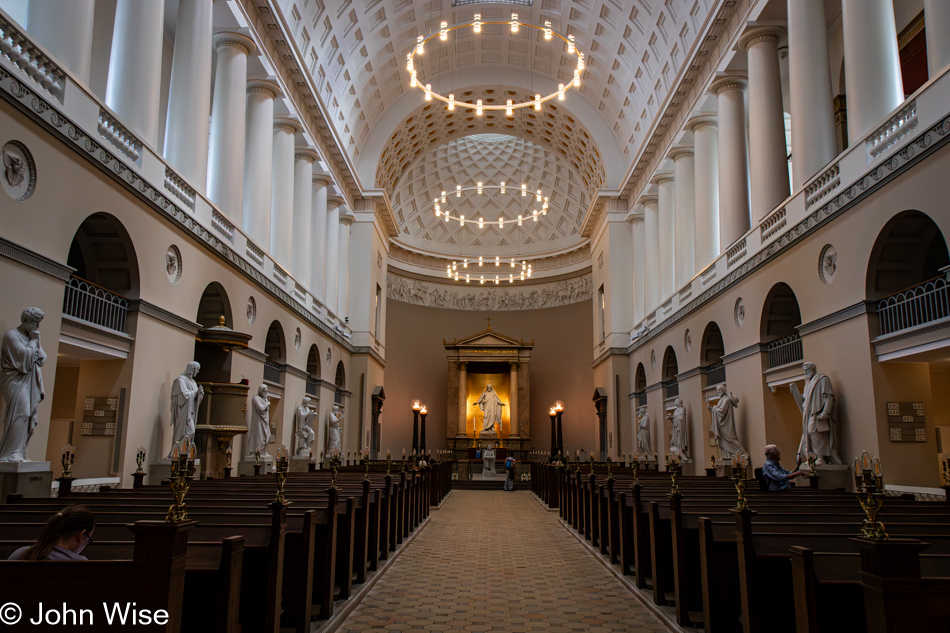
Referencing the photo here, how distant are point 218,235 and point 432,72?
16.6 metres

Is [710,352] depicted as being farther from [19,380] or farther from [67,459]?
[19,380]

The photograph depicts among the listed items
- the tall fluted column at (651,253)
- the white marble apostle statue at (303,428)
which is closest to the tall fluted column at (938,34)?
the tall fluted column at (651,253)

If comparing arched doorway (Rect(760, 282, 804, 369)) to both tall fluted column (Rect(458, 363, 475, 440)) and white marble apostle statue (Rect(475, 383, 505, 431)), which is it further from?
white marble apostle statue (Rect(475, 383, 505, 431))

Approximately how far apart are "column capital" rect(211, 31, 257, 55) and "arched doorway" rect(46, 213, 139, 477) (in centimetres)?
705

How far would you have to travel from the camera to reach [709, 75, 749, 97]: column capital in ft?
57.8

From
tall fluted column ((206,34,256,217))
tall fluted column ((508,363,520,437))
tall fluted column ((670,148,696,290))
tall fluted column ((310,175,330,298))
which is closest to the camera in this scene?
tall fluted column ((206,34,256,217))

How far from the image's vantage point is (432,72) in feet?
93.2

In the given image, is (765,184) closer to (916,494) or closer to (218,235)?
(916,494)

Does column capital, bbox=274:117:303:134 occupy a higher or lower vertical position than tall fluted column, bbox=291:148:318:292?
higher

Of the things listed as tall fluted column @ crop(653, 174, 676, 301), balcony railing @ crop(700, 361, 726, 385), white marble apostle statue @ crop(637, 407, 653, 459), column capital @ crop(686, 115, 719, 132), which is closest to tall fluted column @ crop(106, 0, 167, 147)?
balcony railing @ crop(700, 361, 726, 385)

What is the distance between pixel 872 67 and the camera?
1131 centimetres

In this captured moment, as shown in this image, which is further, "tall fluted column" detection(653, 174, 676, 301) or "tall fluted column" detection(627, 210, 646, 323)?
"tall fluted column" detection(627, 210, 646, 323)

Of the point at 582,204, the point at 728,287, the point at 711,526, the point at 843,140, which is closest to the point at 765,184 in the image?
the point at 728,287

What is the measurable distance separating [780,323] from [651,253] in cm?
1149
